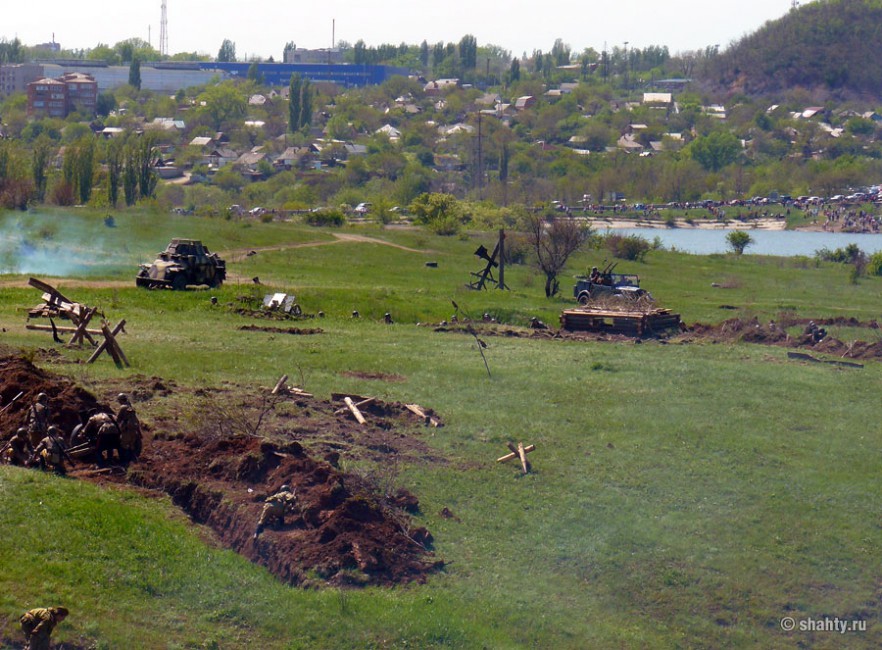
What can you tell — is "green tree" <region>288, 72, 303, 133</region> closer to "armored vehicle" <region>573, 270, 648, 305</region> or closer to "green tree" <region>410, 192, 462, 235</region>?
"green tree" <region>410, 192, 462, 235</region>

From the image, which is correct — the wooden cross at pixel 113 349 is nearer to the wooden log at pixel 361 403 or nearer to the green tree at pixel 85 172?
the wooden log at pixel 361 403

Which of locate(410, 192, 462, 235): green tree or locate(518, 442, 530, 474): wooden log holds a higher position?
locate(518, 442, 530, 474): wooden log

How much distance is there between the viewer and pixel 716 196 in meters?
147

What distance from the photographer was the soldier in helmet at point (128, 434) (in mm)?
14711

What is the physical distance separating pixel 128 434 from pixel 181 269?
2149 cm

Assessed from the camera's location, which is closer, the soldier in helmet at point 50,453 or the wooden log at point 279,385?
the soldier in helmet at point 50,453

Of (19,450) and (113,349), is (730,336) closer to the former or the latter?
(113,349)

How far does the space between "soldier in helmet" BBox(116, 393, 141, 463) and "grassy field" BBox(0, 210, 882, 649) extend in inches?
56.6

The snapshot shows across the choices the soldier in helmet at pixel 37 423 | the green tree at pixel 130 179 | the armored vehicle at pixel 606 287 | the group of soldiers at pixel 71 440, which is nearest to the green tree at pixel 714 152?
the green tree at pixel 130 179

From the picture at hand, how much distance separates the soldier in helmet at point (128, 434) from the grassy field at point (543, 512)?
144cm

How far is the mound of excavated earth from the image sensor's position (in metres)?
12.6

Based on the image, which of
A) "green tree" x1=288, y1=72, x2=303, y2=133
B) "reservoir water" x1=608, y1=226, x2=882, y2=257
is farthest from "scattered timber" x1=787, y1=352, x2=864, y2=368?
"green tree" x1=288, y1=72, x2=303, y2=133

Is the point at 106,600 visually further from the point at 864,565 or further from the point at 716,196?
the point at 716,196

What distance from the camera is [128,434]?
14.8m
